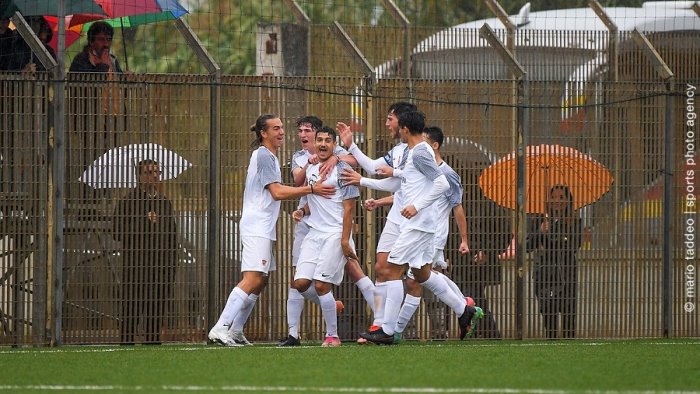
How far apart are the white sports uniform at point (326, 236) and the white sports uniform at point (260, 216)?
12.8 inches

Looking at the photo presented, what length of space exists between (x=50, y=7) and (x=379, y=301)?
4.57 m

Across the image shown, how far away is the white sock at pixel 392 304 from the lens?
13148 mm

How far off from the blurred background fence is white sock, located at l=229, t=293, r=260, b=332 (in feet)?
2.33

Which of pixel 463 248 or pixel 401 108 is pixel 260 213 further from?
pixel 463 248

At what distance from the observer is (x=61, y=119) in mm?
13578

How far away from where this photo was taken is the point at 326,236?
13.4 m

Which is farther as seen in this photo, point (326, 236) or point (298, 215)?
point (298, 215)

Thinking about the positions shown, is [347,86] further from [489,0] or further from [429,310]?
[489,0]

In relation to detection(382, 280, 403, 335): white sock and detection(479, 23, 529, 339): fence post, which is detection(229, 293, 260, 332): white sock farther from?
detection(479, 23, 529, 339): fence post

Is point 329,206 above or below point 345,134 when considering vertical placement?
below

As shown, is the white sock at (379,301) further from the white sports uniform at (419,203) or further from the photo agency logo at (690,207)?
the photo agency logo at (690,207)

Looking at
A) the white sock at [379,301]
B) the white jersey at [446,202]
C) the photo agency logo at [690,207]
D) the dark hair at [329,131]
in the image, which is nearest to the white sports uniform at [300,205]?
the dark hair at [329,131]

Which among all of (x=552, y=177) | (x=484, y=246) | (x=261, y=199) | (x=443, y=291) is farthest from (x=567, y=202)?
(x=261, y=199)

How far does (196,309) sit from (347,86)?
270 cm
